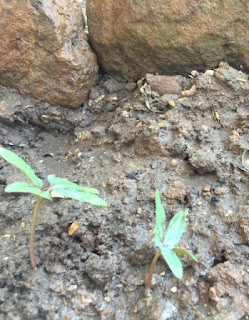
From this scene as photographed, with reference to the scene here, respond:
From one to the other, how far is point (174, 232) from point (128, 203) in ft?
1.33

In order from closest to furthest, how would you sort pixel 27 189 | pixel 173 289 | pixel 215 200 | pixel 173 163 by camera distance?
1. pixel 27 189
2. pixel 173 289
3. pixel 215 200
4. pixel 173 163

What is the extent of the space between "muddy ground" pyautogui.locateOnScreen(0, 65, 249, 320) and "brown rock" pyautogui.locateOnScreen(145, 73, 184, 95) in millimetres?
85

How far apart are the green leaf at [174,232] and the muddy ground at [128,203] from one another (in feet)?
0.81

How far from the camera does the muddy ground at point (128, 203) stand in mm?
1154

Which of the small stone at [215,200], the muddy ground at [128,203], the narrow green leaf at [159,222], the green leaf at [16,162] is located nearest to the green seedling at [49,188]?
the green leaf at [16,162]

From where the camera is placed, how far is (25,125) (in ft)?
6.22

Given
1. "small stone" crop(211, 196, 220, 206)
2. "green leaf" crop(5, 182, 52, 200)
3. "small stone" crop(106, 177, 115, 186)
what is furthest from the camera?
"small stone" crop(106, 177, 115, 186)

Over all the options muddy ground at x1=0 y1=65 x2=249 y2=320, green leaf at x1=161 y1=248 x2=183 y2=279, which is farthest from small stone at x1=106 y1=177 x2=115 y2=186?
green leaf at x1=161 y1=248 x2=183 y2=279

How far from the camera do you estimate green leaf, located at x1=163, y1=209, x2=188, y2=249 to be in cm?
98

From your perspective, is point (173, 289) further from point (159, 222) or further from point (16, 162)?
point (16, 162)

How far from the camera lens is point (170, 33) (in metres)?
1.73

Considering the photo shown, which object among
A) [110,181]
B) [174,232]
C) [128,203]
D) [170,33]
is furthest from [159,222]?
[170,33]

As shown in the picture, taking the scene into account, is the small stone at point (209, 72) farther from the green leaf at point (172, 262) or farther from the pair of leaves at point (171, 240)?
the green leaf at point (172, 262)

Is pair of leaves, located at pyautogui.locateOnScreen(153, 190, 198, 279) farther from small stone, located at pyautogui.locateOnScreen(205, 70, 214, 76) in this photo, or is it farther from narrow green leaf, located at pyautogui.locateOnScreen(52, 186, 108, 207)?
small stone, located at pyautogui.locateOnScreen(205, 70, 214, 76)
